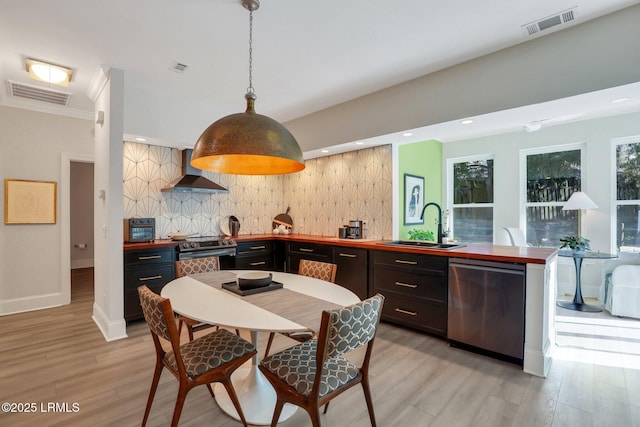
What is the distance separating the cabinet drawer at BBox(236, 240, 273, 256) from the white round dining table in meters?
1.71

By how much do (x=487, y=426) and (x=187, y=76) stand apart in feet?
12.8

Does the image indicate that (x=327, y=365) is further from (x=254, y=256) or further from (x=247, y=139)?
(x=254, y=256)

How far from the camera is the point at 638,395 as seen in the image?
2094 mm

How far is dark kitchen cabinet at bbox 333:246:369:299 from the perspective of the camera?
3617 mm

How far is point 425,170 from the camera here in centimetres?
529

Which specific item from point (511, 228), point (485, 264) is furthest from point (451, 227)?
point (485, 264)

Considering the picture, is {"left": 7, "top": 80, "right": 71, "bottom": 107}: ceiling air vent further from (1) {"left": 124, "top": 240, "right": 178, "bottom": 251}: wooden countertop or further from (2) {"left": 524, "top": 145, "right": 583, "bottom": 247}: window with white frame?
(2) {"left": 524, "top": 145, "right": 583, "bottom": 247}: window with white frame

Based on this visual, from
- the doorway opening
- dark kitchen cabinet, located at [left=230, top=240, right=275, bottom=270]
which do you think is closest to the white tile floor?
dark kitchen cabinet, located at [left=230, top=240, right=275, bottom=270]

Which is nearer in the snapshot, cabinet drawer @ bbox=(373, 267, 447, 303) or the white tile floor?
the white tile floor

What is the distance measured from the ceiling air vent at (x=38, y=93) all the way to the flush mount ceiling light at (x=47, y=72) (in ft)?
1.34

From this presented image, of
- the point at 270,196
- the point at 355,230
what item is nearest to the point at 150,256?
the point at 270,196

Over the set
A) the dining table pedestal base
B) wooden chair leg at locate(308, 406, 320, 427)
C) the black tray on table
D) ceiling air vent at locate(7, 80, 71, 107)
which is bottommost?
the dining table pedestal base

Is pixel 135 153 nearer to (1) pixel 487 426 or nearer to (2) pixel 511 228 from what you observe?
(1) pixel 487 426

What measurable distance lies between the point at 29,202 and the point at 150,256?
193 cm
